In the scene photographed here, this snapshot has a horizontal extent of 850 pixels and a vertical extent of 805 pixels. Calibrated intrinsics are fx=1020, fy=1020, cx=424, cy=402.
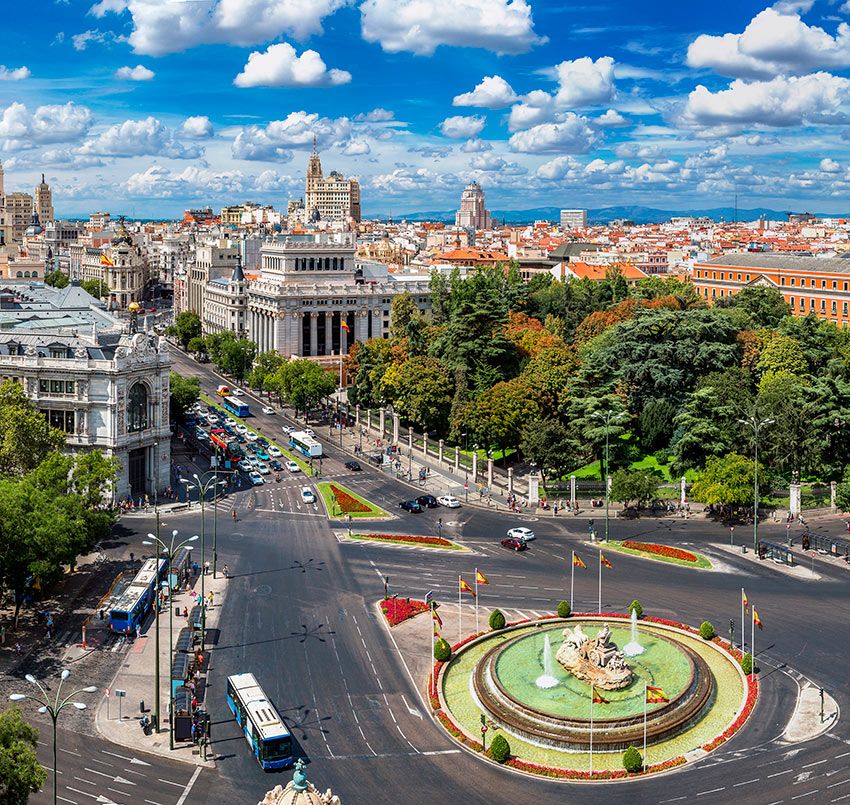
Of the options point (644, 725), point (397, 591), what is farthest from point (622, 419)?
point (644, 725)

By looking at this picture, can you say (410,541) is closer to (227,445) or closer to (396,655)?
(396,655)

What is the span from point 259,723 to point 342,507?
136 ft

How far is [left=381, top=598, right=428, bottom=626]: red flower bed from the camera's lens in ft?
196

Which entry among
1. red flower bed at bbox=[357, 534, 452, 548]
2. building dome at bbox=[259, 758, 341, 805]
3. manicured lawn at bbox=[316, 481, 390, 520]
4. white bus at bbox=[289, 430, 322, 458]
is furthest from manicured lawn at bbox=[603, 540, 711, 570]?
building dome at bbox=[259, 758, 341, 805]

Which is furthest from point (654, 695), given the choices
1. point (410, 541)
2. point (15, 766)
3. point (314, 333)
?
point (314, 333)

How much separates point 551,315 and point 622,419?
162ft

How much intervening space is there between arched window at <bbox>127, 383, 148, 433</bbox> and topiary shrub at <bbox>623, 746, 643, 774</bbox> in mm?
57947

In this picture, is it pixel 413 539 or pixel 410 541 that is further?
pixel 413 539

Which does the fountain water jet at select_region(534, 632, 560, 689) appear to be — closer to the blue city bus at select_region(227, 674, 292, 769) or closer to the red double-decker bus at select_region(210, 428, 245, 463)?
the blue city bus at select_region(227, 674, 292, 769)

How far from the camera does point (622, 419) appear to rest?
297 ft

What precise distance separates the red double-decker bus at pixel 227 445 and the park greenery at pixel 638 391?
17.4 m

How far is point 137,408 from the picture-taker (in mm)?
89500

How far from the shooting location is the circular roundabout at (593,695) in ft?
147

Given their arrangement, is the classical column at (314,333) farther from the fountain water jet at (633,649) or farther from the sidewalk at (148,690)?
the fountain water jet at (633,649)
